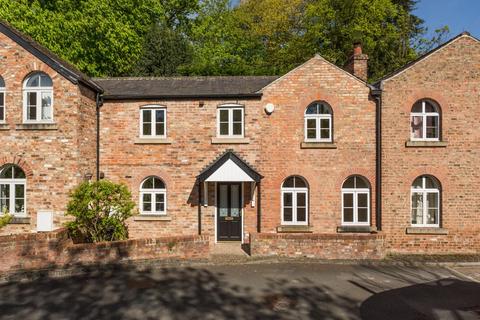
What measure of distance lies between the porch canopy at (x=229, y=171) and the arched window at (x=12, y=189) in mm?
6960

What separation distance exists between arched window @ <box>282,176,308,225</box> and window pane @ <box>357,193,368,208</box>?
7.09 feet

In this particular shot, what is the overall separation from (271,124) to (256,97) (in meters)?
1.28

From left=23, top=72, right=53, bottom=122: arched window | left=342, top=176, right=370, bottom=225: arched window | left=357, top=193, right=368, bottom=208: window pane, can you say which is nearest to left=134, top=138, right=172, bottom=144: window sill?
left=23, top=72, right=53, bottom=122: arched window

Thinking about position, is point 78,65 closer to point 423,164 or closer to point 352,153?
point 352,153

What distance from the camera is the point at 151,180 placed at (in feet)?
→ 46.6

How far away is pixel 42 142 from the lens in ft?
42.1

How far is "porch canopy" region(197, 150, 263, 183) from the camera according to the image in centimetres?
1300

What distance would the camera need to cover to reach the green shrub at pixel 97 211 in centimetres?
1137

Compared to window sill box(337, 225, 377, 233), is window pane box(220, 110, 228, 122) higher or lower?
higher

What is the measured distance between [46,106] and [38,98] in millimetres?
413

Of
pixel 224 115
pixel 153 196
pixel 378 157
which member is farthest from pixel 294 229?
pixel 153 196

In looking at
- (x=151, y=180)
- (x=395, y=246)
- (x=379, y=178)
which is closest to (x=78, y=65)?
(x=151, y=180)

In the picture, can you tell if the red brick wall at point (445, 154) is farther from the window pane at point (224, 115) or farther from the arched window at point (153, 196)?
the arched window at point (153, 196)

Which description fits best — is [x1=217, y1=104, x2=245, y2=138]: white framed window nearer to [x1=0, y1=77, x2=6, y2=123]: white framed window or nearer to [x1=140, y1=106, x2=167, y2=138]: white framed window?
[x1=140, y1=106, x2=167, y2=138]: white framed window
